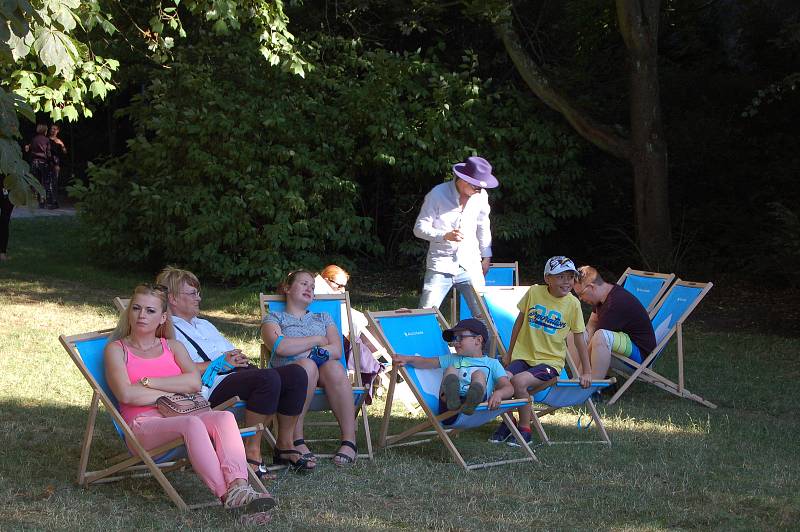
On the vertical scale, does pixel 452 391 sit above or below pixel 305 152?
below

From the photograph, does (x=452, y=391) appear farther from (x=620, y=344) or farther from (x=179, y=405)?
(x=620, y=344)

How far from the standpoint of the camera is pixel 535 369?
598 centimetres

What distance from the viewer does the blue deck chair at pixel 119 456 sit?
443 cm

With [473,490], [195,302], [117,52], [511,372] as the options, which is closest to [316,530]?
[473,490]

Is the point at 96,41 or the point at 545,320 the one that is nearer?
the point at 545,320

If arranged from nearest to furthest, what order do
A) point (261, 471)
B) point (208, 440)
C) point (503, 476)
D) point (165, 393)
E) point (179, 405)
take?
point (208, 440), point (179, 405), point (165, 393), point (261, 471), point (503, 476)

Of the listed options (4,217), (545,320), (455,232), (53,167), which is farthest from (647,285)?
(53,167)

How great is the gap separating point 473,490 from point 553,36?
971 cm

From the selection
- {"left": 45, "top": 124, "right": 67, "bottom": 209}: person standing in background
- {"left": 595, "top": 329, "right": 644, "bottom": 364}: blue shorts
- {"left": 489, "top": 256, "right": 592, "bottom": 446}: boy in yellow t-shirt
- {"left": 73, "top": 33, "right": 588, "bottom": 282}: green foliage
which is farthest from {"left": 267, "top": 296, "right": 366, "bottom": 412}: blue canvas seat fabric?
{"left": 45, "top": 124, "right": 67, "bottom": 209}: person standing in background

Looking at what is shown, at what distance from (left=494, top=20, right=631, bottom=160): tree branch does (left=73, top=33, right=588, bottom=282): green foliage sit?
1.37ft

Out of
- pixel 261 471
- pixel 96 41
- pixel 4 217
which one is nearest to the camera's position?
pixel 261 471

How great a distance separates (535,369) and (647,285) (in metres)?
2.60

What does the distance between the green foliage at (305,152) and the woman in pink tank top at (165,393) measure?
22.6 feet

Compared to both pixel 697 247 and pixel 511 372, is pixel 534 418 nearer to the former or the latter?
pixel 511 372
